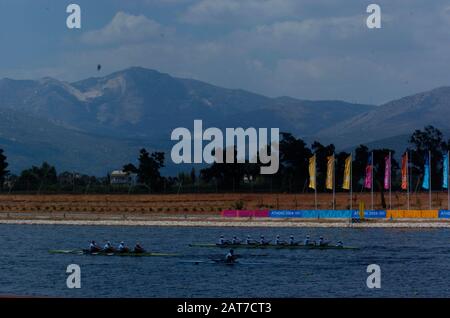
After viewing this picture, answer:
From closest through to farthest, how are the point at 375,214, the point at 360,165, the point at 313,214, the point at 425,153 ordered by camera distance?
the point at 375,214, the point at 313,214, the point at 360,165, the point at 425,153

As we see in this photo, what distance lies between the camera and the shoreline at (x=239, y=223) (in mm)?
108312

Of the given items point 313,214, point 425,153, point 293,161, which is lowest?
point 313,214

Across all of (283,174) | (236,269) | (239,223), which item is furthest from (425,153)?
(236,269)

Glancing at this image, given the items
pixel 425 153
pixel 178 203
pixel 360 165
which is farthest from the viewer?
pixel 425 153

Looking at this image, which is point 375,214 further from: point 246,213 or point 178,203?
point 178,203

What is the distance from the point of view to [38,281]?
2346 inches

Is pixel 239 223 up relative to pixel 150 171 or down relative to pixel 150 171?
down

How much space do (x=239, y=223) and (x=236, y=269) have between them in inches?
1925

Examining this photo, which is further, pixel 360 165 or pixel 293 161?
pixel 293 161

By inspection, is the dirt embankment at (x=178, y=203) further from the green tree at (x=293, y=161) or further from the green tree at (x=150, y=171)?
the green tree at (x=293, y=161)

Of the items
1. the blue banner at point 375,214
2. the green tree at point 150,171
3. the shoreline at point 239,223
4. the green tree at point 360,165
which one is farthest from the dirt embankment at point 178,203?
the green tree at point 360,165

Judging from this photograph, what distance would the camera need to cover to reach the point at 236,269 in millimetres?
65750

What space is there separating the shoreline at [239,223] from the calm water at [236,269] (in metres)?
7.15
